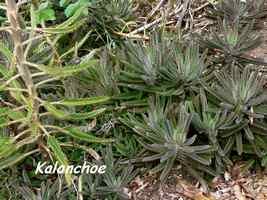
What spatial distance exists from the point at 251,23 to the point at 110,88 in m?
1.01

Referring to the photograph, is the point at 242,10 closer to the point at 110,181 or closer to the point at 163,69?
the point at 163,69

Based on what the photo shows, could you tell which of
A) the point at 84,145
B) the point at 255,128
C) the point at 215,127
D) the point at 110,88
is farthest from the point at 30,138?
the point at 255,128

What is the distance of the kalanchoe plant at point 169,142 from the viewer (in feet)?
8.70

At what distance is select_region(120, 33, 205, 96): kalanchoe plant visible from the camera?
9.82 feet

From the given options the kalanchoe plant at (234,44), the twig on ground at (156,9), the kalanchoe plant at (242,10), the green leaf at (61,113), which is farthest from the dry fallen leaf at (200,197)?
the twig on ground at (156,9)

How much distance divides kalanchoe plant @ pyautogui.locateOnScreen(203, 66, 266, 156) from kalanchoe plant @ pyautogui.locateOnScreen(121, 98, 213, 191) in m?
0.20

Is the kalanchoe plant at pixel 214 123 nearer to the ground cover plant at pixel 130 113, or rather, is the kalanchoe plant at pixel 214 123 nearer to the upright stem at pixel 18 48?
the ground cover plant at pixel 130 113

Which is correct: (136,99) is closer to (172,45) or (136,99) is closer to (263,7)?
(172,45)

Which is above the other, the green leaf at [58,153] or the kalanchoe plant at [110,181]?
the green leaf at [58,153]

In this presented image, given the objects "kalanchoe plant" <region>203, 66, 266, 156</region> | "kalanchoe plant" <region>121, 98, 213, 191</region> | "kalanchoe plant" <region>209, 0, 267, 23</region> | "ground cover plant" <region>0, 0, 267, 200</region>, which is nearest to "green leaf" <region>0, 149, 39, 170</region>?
"ground cover plant" <region>0, 0, 267, 200</region>

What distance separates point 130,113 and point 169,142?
43cm

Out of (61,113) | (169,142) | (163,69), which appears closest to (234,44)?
(163,69)

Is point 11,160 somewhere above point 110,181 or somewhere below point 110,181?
above

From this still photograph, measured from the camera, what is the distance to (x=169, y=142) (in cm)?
265
